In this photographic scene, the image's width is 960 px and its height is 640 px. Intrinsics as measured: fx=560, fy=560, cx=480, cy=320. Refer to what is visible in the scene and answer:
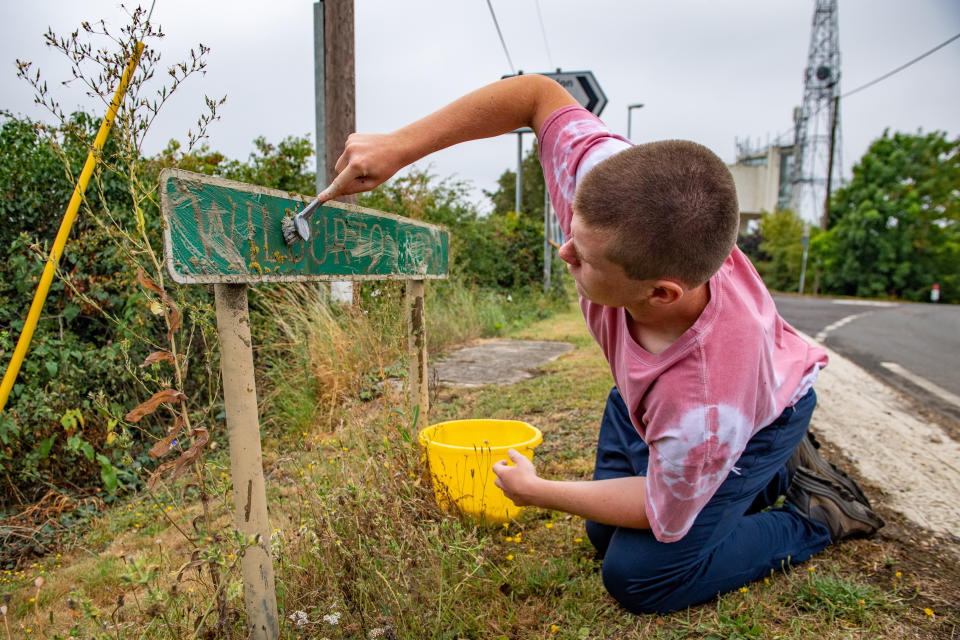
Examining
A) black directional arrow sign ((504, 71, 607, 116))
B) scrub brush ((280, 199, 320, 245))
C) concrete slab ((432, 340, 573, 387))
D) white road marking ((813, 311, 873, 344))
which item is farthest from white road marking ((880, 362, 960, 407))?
black directional arrow sign ((504, 71, 607, 116))

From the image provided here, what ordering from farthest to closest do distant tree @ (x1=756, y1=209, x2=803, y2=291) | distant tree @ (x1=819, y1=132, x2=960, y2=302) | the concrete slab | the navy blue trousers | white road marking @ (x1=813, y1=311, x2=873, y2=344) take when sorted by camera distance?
distant tree @ (x1=756, y1=209, x2=803, y2=291) < distant tree @ (x1=819, y1=132, x2=960, y2=302) < white road marking @ (x1=813, y1=311, x2=873, y2=344) < the concrete slab < the navy blue trousers

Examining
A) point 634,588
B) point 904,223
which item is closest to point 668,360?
point 634,588

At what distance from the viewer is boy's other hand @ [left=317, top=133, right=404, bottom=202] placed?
128cm

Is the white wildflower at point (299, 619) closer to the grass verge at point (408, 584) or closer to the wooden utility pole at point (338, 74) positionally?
the grass verge at point (408, 584)

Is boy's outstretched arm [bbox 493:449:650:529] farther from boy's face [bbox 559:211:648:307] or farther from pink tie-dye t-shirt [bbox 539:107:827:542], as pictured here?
boy's face [bbox 559:211:648:307]

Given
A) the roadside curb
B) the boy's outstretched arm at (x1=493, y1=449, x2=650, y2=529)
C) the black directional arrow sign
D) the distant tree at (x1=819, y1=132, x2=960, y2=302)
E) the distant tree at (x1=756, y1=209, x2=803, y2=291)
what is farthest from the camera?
the distant tree at (x1=756, y1=209, x2=803, y2=291)

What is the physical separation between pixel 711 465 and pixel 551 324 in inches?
280

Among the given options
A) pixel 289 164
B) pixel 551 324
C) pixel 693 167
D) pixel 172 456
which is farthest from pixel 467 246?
pixel 693 167

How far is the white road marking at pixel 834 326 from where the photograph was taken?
771 cm

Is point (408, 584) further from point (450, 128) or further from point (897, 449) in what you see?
point (897, 449)

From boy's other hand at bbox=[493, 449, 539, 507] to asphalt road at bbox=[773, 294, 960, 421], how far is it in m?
3.63

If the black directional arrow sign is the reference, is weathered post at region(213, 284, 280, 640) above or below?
below

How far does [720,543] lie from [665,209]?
1.13m

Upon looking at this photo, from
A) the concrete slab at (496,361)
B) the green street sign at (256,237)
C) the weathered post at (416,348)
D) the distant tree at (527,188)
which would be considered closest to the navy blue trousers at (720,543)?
the weathered post at (416,348)
